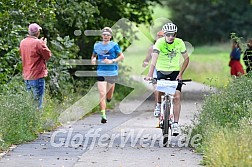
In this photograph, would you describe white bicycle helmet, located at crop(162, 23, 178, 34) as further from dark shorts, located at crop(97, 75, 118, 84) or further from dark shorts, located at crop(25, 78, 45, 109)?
dark shorts, located at crop(97, 75, 118, 84)

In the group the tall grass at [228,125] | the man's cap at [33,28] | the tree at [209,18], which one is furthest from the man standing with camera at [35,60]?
the tree at [209,18]

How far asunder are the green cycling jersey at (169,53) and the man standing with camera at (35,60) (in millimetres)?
2830

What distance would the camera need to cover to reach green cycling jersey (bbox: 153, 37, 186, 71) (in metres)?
13.5

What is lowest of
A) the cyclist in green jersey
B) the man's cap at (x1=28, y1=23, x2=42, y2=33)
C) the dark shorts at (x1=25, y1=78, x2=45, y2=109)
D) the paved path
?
the paved path

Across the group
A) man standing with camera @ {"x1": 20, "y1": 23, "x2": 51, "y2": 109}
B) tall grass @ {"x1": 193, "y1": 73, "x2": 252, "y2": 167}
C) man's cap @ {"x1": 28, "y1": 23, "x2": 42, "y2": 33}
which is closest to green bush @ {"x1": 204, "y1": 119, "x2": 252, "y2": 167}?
tall grass @ {"x1": 193, "y1": 73, "x2": 252, "y2": 167}

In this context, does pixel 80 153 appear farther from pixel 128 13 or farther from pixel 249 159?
pixel 128 13

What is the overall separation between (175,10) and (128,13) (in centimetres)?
5292

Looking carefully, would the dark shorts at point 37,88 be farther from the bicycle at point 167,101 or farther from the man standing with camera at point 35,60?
the bicycle at point 167,101

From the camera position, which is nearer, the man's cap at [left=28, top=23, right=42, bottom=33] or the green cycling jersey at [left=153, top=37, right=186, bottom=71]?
the green cycling jersey at [left=153, top=37, right=186, bottom=71]

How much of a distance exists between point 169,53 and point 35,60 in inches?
129

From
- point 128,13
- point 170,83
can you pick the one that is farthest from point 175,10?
point 170,83

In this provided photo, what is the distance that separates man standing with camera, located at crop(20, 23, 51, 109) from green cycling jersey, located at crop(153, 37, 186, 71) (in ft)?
9.29

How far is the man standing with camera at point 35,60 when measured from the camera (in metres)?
15.5

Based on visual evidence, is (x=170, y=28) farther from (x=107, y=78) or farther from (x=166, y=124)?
(x=107, y=78)
